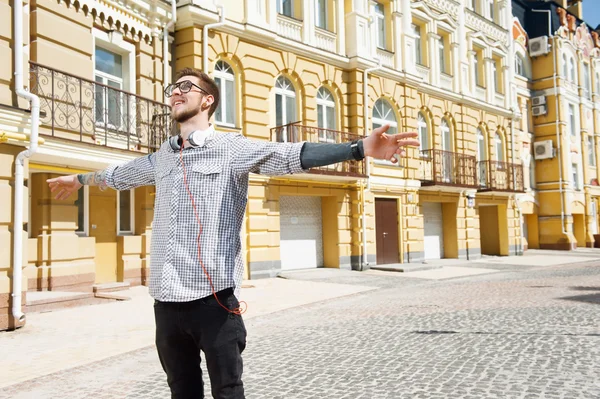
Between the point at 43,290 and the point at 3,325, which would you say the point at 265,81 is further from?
the point at 3,325

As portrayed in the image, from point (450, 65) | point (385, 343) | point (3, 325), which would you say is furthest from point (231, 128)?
point (450, 65)

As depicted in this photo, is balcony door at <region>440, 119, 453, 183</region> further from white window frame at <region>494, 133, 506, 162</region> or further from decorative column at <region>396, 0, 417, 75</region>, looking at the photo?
white window frame at <region>494, 133, 506, 162</region>

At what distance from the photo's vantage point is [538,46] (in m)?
32.8

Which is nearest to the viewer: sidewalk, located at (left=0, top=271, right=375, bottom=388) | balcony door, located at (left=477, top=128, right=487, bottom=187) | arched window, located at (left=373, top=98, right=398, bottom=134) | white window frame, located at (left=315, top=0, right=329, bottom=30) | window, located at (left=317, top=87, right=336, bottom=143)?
sidewalk, located at (left=0, top=271, right=375, bottom=388)

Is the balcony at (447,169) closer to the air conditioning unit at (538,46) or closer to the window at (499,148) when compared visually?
the window at (499,148)

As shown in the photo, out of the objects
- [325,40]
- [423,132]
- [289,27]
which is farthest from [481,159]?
[289,27]

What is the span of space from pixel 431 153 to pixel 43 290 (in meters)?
16.1

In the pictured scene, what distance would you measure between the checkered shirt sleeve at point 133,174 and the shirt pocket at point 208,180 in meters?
0.41

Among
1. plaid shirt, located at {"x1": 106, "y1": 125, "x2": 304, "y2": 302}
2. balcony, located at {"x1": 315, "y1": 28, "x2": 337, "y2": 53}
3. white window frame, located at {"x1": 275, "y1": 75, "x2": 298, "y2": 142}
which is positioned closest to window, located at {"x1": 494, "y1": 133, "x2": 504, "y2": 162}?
balcony, located at {"x1": 315, "y1": 28, "x2": 337, "y2": 53}

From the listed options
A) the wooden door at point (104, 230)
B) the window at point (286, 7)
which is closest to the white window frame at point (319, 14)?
the window at point (286, 7)

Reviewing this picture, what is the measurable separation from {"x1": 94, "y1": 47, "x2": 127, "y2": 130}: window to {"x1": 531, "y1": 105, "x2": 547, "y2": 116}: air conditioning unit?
26460 mm

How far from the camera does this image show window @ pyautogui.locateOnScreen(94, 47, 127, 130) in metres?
11.7

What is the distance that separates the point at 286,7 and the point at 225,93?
161 inches

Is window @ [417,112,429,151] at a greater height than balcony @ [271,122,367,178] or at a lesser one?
greater
